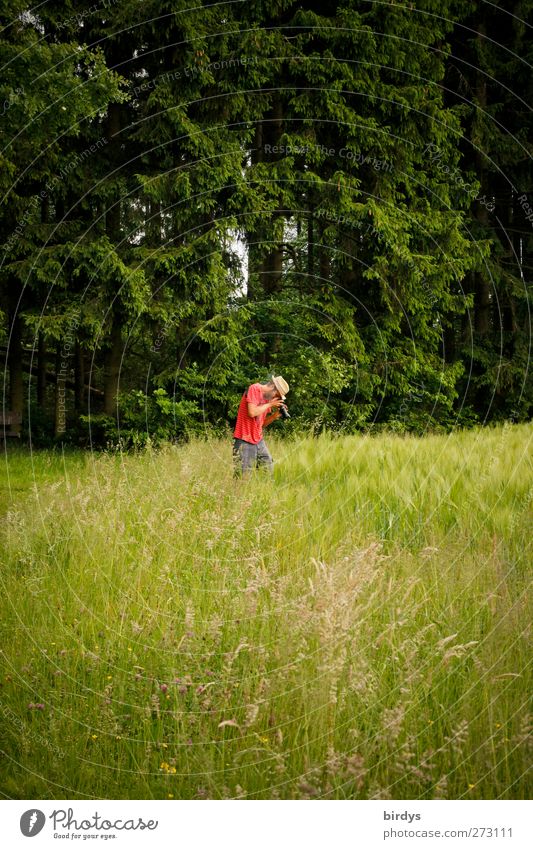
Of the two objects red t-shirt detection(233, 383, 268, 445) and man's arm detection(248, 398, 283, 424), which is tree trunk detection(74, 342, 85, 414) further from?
man's arm detection(248, 398, 283, 424)

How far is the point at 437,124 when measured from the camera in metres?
15.7

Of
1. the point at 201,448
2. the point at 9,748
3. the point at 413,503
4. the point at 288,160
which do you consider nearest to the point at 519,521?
the point at 413,503

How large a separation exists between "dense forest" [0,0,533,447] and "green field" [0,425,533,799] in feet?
23.5

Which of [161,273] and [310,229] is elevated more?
[310,229]

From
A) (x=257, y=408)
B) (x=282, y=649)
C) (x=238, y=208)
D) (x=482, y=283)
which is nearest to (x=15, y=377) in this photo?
(x=238, y=208)

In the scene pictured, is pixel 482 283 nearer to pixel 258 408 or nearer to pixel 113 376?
pixel 113 376

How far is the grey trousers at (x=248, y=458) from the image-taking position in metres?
8.10

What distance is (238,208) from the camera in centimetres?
1375

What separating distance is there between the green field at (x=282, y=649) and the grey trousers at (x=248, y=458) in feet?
5.02

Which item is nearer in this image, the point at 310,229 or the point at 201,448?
the point at 201,448

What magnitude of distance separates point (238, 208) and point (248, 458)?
752 cm

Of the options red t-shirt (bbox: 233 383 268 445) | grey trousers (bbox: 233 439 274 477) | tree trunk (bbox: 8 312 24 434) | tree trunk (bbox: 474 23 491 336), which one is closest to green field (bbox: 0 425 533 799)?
grey trousers (bbox: 233 439 274 477)

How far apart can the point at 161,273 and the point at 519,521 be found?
416 inches

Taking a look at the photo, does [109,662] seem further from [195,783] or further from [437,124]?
[437,124]
